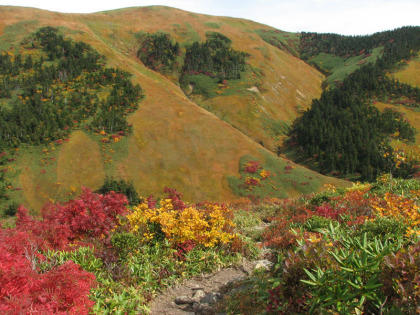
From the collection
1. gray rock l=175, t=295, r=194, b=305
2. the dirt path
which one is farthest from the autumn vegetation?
gray rock l=175, t=295, r=194, b=305

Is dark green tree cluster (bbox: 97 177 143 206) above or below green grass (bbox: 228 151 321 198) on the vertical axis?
below

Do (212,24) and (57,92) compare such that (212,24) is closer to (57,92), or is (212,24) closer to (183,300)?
(57,92)

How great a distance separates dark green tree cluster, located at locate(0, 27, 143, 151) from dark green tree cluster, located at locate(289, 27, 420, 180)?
55722 mm

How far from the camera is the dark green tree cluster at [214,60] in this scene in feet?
389

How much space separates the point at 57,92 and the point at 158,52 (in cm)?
6137

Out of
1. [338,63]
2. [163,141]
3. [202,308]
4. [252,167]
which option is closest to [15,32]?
[163,141]

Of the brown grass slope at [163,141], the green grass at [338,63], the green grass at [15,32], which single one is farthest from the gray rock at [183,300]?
the green grass at [338,63]

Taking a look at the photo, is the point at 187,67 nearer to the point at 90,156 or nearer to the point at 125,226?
the point at 90,156

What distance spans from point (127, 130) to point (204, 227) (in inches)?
2307

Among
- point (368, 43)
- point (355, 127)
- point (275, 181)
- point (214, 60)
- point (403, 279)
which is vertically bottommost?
point (275, 181)

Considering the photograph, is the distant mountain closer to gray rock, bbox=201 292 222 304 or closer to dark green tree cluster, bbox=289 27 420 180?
dark green tree cluster, bbox=289 27 420 180

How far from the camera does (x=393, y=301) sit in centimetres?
423

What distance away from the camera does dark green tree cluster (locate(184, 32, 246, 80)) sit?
11862 cm

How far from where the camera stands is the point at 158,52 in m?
121
